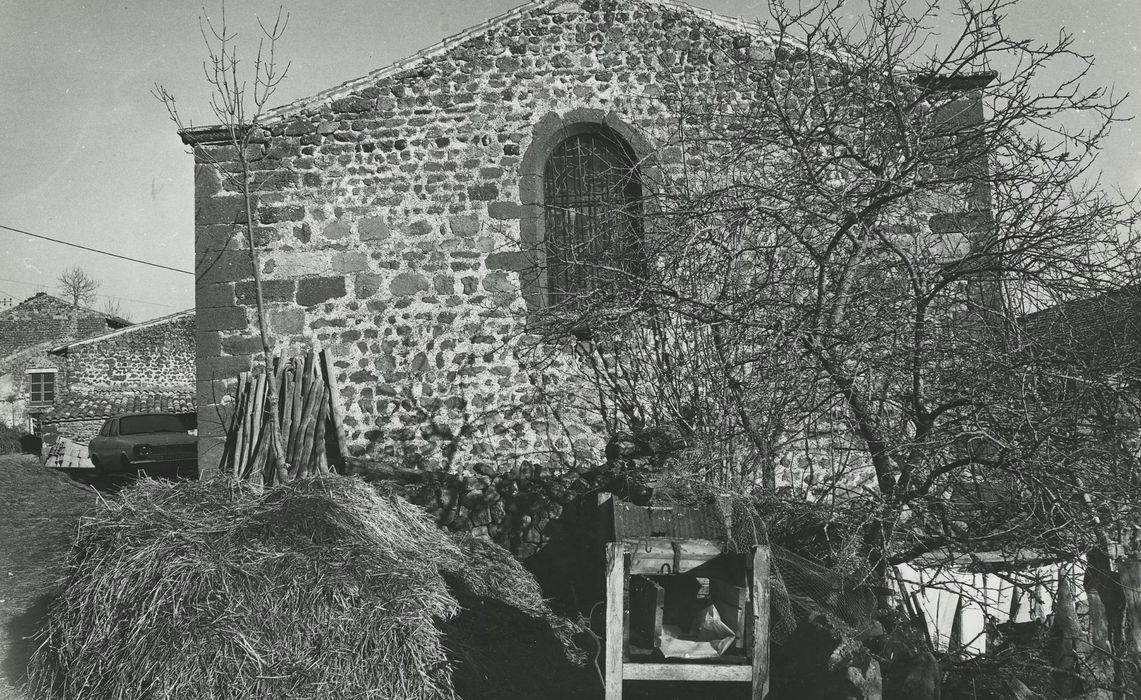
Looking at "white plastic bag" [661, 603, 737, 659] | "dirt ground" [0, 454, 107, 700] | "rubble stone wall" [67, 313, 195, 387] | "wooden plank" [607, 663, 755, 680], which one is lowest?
"dirt ground" [0, 454, 107, 700]

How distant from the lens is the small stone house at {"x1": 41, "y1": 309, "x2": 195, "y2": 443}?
26.3 m

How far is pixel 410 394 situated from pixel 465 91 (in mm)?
2899

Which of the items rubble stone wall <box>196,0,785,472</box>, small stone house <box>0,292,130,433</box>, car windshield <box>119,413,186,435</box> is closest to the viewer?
rubble stone wall <box>196,0,785,472</box>

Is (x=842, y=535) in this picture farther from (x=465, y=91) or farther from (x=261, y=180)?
(x=261, y=180)

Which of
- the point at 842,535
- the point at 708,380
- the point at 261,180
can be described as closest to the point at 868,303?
the point at 842,535

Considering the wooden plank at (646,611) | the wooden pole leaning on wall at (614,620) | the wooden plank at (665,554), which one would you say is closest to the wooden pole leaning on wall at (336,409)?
the wooden plank at (646,611)

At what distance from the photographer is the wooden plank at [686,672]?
350 centimetres

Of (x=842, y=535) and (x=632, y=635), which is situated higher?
(x=842, y=535)

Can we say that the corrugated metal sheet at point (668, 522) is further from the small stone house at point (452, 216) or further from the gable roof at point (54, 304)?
the gable roof at point (54, 304)

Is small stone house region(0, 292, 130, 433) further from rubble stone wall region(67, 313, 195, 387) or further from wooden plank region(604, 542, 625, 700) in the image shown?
wooden plank region(604, 542, 625, 700)

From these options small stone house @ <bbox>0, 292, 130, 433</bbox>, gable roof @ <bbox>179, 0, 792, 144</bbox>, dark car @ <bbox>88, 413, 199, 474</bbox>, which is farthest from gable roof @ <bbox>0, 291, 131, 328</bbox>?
gable roof @ <bbox>179, 0, 792, 144</bbox>

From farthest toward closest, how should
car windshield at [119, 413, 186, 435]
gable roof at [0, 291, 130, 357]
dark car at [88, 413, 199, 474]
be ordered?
gable roof at [0, 291, 130, 357] < car windshield at [119, 413, 186, 435] < dark car at [88, 413, 199, 474]

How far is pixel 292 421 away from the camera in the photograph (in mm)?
7105

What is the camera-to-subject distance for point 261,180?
757 cm
